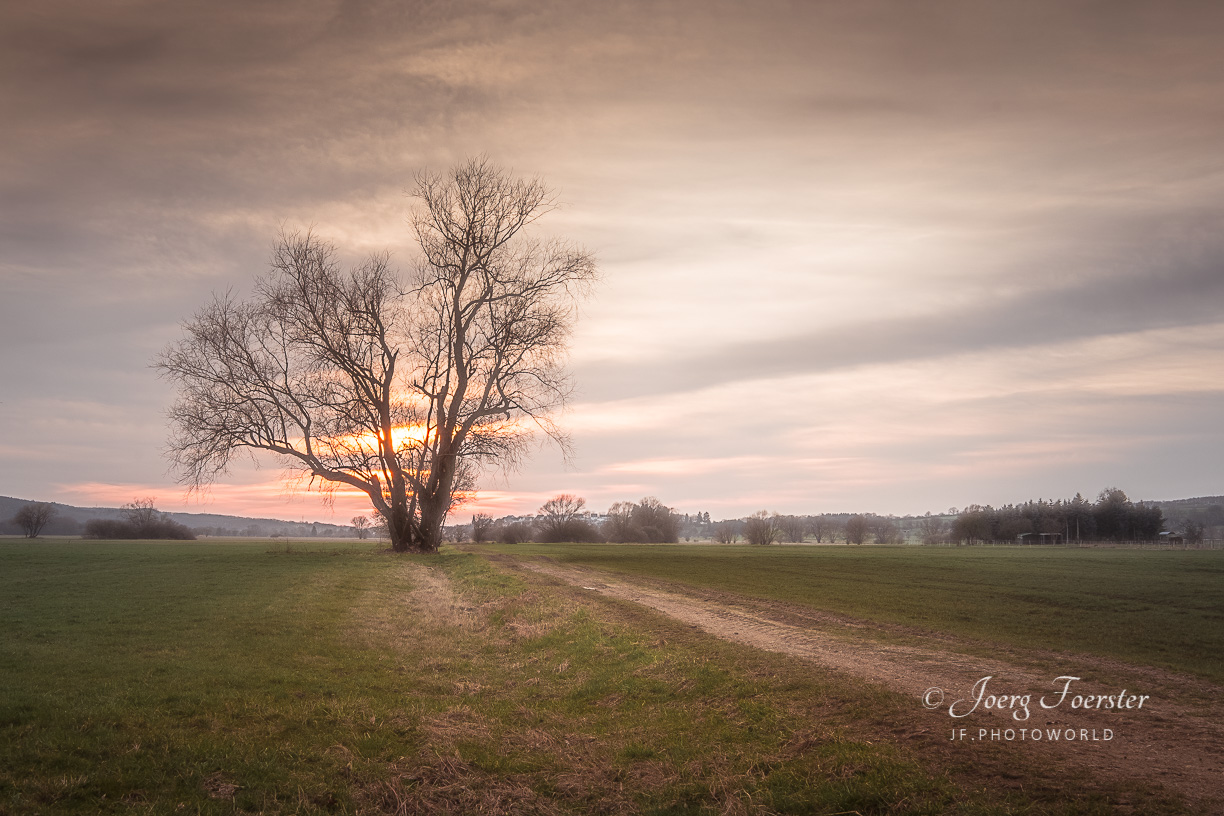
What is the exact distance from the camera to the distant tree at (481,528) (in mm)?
101000

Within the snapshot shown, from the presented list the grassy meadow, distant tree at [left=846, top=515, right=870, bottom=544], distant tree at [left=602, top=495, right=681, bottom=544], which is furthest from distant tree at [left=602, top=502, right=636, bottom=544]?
the grassy meadow

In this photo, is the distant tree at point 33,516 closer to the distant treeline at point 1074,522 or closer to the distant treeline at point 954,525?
the distant treeline at point 954,525

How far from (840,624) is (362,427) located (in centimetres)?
3916

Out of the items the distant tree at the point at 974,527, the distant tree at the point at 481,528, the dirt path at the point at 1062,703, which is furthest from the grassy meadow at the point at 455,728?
the distant tree at the point at 974,527

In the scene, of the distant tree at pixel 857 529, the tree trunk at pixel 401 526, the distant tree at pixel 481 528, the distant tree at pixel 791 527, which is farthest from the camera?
the distant tree at pixel 791 527

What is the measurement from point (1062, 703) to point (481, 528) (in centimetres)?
9762

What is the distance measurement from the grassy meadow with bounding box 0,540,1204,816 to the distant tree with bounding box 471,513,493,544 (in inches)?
3300

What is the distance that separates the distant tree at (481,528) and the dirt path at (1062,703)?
286 feet

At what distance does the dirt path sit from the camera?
24.0 ft

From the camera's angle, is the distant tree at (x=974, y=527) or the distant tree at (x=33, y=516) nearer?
the distant tree at (x=33, y=516)

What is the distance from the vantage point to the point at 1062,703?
9734 mm

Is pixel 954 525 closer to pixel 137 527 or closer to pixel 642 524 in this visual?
pixel 642 524

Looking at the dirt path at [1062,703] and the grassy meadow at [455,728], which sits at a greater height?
the dirt path at [1062,703]

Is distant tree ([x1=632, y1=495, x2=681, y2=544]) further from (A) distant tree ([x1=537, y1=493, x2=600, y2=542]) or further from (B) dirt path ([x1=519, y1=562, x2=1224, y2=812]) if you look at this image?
(B) dirt path ([x1=519, y1=562, x2=1224, y2=812])
